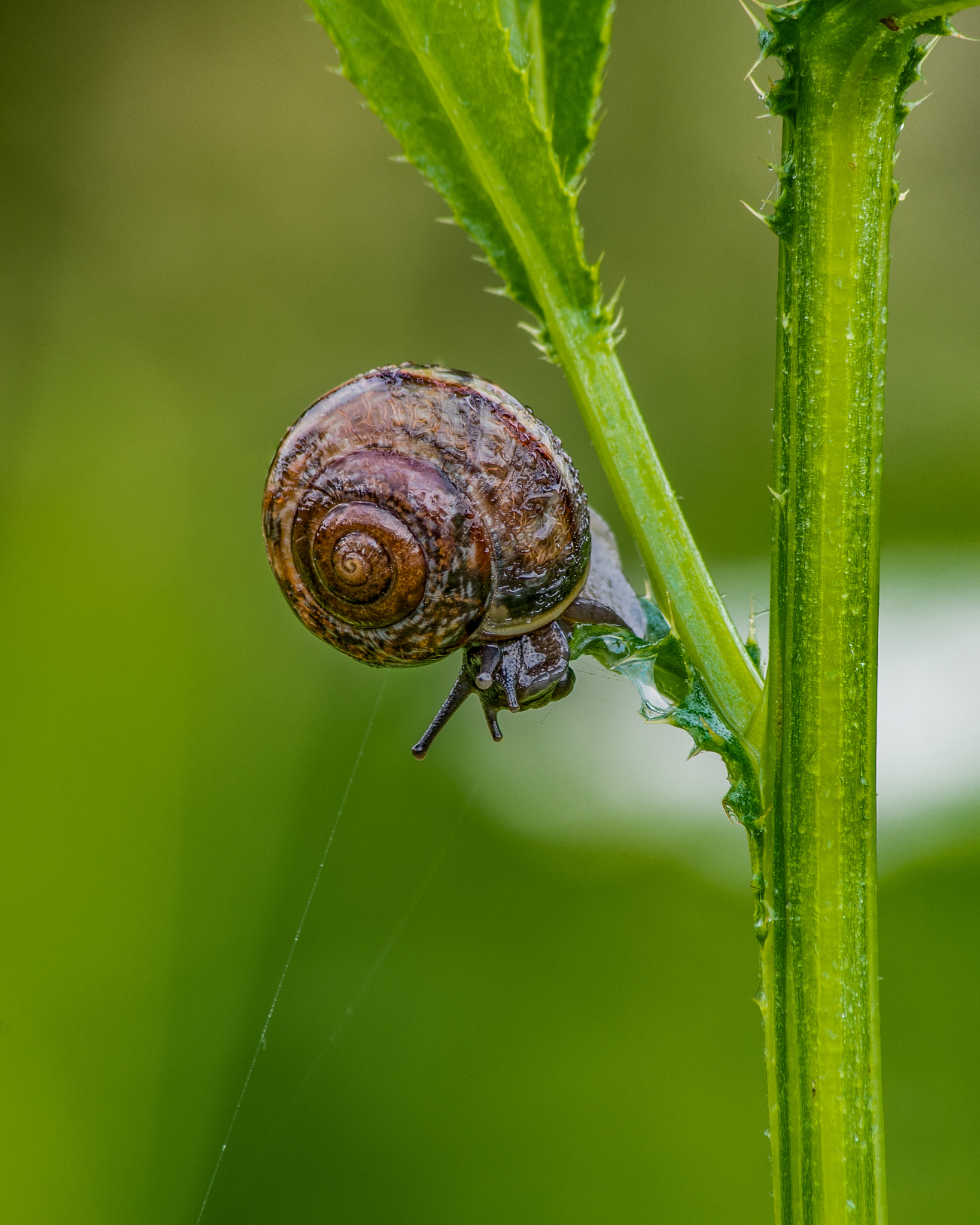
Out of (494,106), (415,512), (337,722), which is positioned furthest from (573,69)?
(337,722)

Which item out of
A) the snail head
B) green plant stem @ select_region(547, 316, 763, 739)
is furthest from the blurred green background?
green plant stem @ select_region(547, 316, 763, 739)

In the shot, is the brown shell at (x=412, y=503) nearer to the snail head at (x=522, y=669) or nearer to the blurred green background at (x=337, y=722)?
the snail head at (x=522, y=669)

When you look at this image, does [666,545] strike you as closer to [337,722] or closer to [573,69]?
[573,69]

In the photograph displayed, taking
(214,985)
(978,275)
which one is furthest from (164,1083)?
(978,275)

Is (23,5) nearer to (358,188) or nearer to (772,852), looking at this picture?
(358,188)

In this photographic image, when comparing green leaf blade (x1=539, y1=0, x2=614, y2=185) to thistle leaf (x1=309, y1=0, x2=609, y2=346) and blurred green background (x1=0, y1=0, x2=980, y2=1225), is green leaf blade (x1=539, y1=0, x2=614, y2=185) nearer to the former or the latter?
thistle leaf (x1=309, y1=0, x2=609, y2=346)

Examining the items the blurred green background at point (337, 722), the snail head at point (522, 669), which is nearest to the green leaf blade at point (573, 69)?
the snail head at point (522, 669)

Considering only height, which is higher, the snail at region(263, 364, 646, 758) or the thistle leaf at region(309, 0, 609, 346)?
the thistle leaf at region(309, 0, 609, 346)
